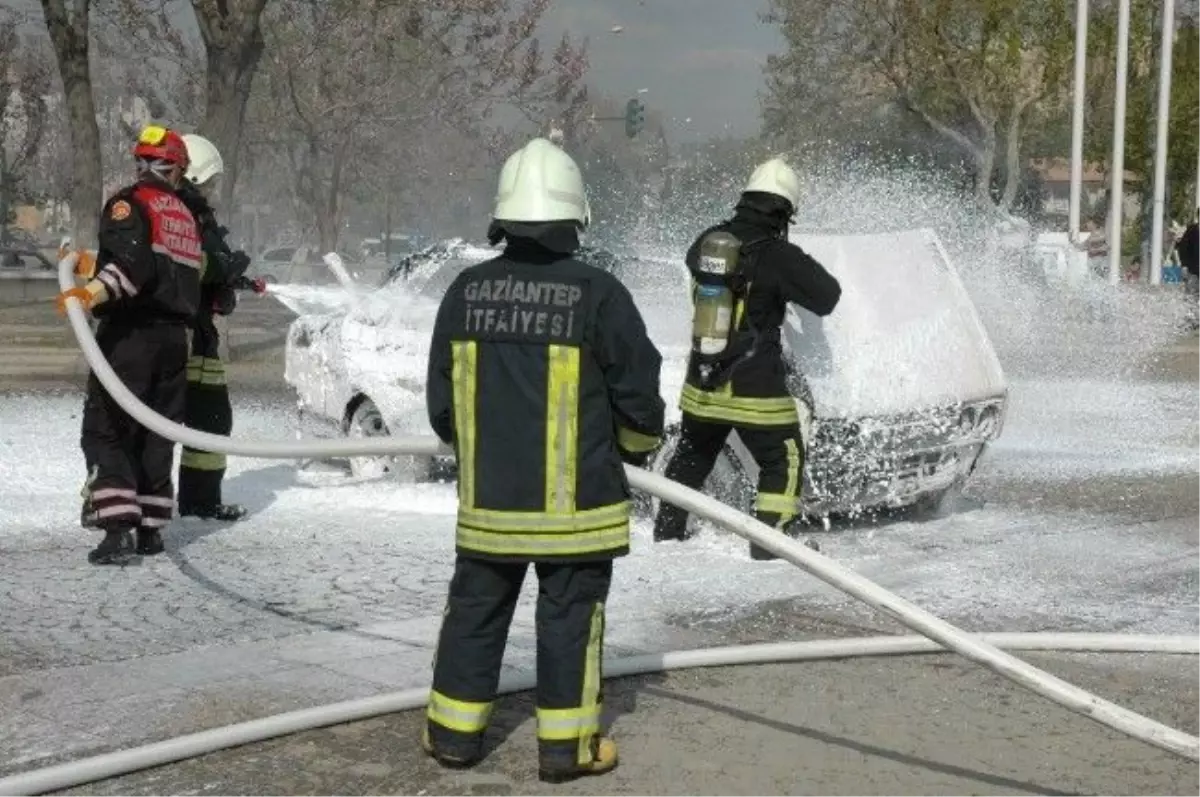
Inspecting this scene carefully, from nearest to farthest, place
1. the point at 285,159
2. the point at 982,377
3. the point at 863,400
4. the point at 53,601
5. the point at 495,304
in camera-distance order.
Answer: the point at 495,304, the point at 53,601, the point at 863,400, the point at 982,377, the point at 285,159

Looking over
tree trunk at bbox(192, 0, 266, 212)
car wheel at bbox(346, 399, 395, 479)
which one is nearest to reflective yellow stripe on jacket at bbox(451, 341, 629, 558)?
car wheel at bbox(346, 399, 395, 479)

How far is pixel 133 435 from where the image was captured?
827cm

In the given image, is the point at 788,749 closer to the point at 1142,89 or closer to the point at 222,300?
the point at 222,300

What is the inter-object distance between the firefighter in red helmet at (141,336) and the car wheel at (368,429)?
2185 millimetres

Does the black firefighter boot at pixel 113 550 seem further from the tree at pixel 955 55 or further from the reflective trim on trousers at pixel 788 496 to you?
the tree at pixel 955 55

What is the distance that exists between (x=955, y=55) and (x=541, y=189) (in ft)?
108

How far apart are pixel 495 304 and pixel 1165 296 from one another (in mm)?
28133

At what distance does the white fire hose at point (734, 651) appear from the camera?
15.0 feet

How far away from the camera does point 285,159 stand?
70.9m

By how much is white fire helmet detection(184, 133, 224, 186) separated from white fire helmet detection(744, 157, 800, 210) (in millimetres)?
2547

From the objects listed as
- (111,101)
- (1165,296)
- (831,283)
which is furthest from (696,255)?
(111,101)

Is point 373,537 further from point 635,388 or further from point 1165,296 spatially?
point 1165,296

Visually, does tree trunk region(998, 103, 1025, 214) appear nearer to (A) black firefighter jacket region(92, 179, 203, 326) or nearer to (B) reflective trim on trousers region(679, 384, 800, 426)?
(B) reflective trim on trousers region(679, 384, 800, 426)

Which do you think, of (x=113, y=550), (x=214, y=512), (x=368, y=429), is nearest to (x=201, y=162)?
(x=214, y=512)
